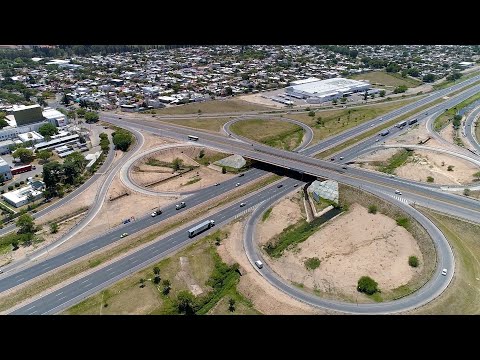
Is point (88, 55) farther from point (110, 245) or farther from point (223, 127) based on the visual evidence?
point (110, 245)

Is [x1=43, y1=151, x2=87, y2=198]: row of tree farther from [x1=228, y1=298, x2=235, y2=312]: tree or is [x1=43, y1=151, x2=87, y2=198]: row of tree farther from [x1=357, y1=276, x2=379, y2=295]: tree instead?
[x1=357, y1=276, x2=379, y2=295]: tree

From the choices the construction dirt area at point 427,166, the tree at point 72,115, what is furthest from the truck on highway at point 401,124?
the tree at point 72,115

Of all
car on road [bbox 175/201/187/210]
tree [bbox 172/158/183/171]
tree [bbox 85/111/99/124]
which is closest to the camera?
car on road [bbox 175/201/187/210]

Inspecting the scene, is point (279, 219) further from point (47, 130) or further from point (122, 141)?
point (47, 130)

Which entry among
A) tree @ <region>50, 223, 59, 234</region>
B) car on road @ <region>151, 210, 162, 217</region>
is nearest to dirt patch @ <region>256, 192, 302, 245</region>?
car on road @ <region>151, 210, 162, 217</region>

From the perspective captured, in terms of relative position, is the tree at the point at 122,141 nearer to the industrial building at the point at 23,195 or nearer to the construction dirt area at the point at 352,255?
the industrial building at the point at 23,195

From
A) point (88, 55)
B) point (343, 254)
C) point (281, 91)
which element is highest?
point (88, 55)

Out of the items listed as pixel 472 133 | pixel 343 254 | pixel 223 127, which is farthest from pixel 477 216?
pixel 223 127

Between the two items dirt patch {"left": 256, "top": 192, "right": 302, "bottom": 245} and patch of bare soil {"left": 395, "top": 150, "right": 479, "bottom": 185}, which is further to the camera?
patch of bare soil {"left": 395, "top": 150, "right": 479, "bottom": 185}
